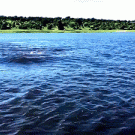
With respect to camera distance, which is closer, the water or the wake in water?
the water

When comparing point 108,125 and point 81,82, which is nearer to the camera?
point 108,125

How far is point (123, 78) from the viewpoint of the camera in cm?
2327

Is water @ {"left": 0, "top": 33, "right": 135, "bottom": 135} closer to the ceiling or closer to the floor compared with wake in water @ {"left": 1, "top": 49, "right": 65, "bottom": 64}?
closer to the ceiling

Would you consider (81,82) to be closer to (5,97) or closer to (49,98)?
(49,98)

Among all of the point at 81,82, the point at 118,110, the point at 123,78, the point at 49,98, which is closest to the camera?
the point at 118,110

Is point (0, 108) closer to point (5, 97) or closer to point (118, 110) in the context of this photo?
point (5, 97)

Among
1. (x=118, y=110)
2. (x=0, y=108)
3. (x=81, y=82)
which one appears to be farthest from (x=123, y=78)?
(x=0, y=108)

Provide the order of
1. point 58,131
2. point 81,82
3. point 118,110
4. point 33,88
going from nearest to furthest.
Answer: point 58,131, point 118,110, point 33,88, point 81,82

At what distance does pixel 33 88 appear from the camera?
19062 mm

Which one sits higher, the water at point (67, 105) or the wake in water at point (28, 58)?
the water at point (67, 105)

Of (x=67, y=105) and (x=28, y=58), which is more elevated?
(x=67, y=105)

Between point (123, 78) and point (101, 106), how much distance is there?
981cm

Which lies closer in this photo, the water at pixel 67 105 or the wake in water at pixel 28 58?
the water at pixel 67 105

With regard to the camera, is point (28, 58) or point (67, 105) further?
point (28, 58)
